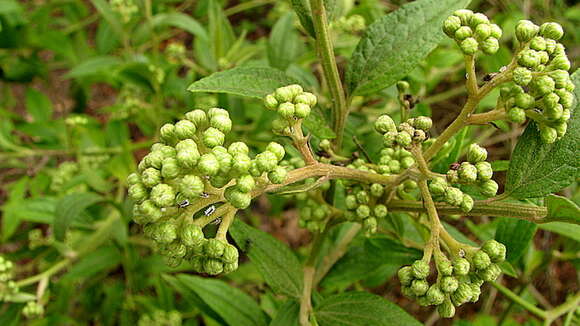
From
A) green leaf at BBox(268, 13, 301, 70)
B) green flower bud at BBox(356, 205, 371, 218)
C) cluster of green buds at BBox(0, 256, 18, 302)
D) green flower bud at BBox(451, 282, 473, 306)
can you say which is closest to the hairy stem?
green flower bud at BBox(356, 205, 371, 218)

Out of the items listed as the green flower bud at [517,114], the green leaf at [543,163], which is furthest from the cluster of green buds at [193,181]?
the green leaf at [543,163]

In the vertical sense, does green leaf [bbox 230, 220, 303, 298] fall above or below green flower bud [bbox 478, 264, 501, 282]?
below

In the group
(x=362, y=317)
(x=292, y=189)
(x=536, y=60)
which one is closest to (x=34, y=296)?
(x=362, y=317)

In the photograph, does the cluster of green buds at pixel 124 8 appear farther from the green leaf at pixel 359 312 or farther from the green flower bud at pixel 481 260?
the green flower bud at pixel 481 260

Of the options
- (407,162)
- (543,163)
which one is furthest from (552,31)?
(407,162)

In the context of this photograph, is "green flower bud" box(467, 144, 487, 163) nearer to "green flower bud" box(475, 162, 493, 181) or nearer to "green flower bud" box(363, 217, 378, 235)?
"green flower bud" box(475, 162, 493, 181)
